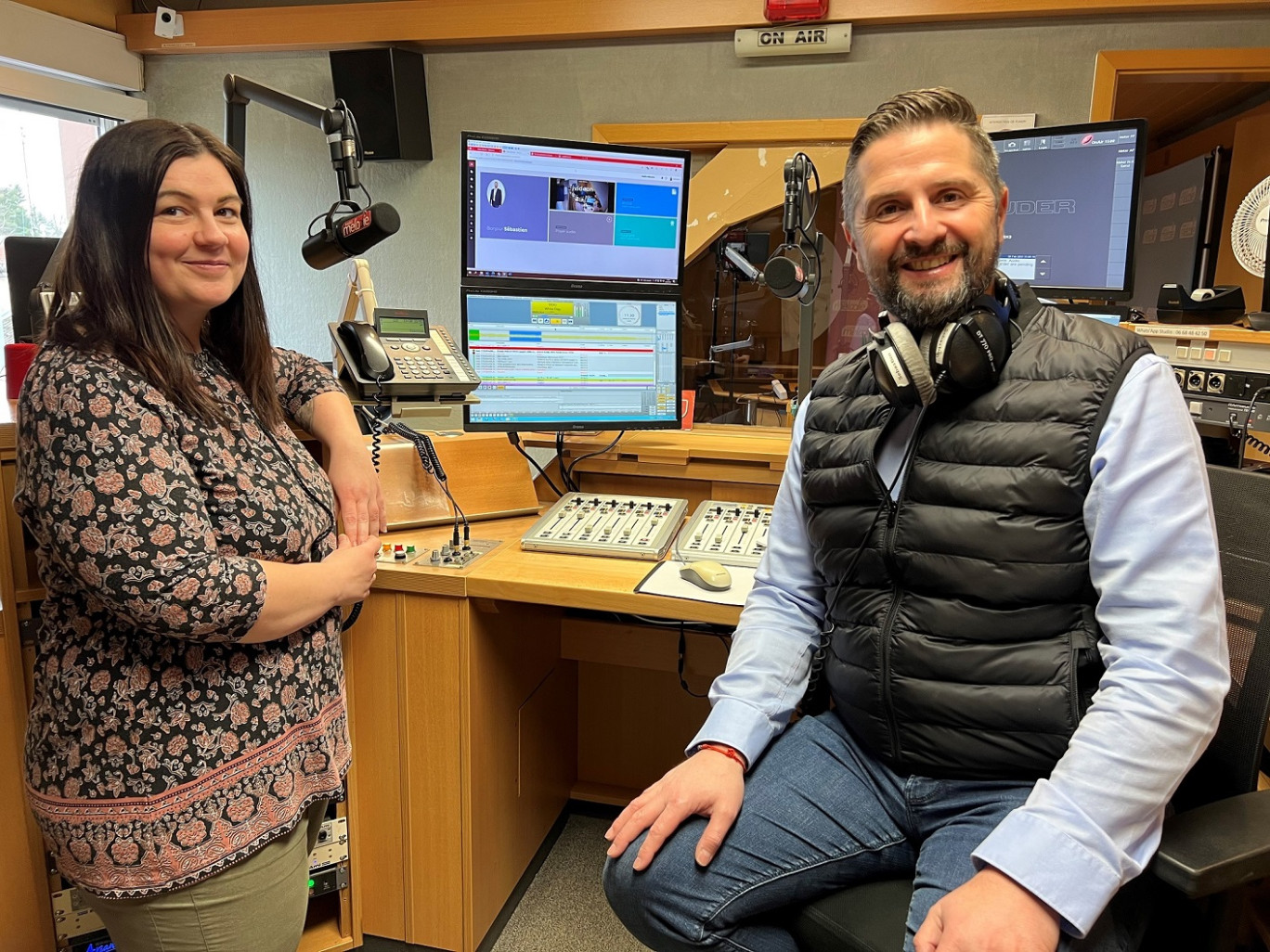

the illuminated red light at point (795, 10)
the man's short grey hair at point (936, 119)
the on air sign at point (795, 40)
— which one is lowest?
the man's short grey hair at point (936, 119)

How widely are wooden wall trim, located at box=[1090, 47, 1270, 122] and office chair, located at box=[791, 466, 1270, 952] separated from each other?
6.85 ft

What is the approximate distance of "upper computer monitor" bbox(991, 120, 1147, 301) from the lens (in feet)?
5.34

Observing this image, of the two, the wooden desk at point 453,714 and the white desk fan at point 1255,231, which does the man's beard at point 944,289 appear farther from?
the white desk fan at point 1255,231

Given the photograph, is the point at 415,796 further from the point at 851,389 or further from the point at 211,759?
the point at 851,389

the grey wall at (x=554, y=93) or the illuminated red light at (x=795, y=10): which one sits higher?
the illuminated red light at (x=795, y=10)

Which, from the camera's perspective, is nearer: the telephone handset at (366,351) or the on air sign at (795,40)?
the telephone handset at (366,351)

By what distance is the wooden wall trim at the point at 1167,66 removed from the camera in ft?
8.51

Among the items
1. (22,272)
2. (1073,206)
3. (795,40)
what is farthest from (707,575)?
(795,40)

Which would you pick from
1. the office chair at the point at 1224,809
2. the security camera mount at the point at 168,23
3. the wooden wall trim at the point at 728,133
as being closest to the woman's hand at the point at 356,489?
the office chair at the point at 1224,809

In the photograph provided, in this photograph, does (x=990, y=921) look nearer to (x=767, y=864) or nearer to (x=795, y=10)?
(x=767, y=864)

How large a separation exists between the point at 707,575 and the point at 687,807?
446 millimetres

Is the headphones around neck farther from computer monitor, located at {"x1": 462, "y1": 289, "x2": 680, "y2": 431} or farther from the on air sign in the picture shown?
the on air sign

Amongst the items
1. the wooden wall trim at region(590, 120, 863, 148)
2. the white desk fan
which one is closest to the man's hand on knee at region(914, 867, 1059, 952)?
the white desk fan

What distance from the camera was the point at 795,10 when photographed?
2.75 m
